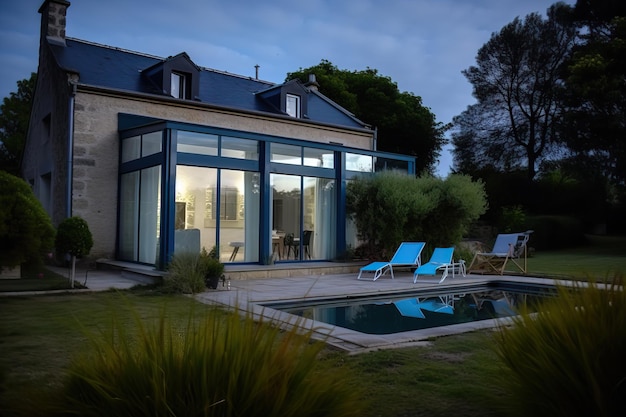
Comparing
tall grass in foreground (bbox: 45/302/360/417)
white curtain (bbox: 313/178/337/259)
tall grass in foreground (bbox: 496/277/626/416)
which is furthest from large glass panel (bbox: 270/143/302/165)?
tall grass in foreground (bbox: 45/302/360/417)

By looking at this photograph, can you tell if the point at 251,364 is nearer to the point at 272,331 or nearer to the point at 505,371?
the point at 272,331

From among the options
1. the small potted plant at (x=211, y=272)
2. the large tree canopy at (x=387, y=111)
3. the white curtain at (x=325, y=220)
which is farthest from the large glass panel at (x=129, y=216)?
the large tree canopy at (x=387, y=111)

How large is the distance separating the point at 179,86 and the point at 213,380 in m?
14.4

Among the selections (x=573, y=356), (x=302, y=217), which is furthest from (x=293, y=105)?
(x=573, y=356)

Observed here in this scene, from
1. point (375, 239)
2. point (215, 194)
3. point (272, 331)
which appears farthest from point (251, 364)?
point (375, 239)

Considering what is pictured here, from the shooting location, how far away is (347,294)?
8.02 m

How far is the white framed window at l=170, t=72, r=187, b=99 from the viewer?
1476 centimetres

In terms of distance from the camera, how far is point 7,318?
5.40 meters

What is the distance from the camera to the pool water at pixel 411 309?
20.4 ft

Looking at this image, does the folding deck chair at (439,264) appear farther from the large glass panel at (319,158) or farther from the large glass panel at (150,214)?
the large glass panel at (150,214)

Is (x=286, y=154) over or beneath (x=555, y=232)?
over

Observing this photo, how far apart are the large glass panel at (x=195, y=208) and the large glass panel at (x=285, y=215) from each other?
1.56 m

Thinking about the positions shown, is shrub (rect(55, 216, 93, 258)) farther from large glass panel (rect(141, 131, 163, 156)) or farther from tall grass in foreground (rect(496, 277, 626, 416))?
tall grass in foreground (rect(496, 277, 626, 416))

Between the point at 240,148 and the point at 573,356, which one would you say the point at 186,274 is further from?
the point at 573,356
